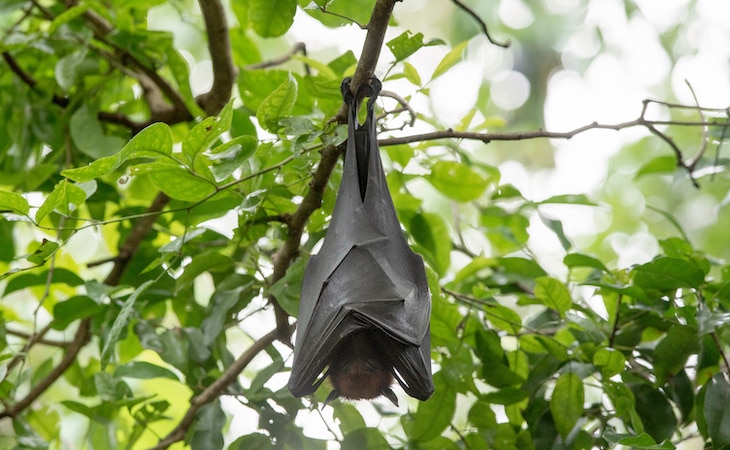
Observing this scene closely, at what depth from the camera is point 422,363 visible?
166cm

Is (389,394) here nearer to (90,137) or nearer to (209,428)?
(209,428)

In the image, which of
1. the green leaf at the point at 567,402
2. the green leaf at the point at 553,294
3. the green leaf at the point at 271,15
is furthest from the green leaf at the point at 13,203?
the green leaf at the point at 567,402

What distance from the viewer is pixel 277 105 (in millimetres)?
1646

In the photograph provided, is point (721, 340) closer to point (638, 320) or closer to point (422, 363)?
point (638, 320)

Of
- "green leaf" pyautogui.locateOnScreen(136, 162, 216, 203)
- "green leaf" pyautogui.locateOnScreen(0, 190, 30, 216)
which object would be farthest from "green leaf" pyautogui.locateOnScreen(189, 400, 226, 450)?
"green leaf" pyautogui.locateOnScreen(0, 190, 30, 216)

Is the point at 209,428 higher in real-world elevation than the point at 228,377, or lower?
lower

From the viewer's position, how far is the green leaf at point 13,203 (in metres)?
1.51

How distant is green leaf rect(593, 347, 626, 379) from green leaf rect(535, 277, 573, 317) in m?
0.16

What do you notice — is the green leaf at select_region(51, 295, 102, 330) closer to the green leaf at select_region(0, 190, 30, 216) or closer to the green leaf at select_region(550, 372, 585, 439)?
the green leaf at select_region(0, 190, 30, 216)

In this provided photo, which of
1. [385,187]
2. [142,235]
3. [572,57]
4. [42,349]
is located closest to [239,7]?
[142,235]

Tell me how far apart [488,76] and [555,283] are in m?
6.21

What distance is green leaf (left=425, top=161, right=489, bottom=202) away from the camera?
7.23 ft

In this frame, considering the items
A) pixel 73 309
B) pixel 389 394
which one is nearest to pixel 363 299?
pixel 389 394

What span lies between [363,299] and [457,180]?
713 millimetres
